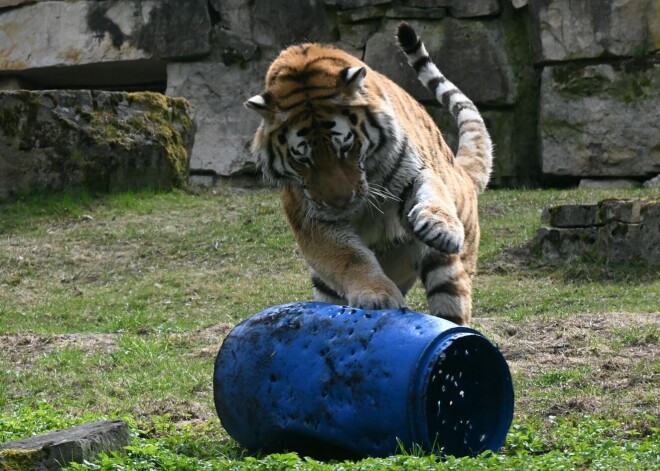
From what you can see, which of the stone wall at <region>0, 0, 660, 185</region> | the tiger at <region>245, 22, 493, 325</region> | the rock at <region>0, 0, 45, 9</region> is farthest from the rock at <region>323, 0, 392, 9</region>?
the tiger at <region>245, 22, 493, 325</region>

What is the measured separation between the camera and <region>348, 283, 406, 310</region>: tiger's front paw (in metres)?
4.54

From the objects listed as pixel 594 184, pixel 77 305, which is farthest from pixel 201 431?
pixel 594 184

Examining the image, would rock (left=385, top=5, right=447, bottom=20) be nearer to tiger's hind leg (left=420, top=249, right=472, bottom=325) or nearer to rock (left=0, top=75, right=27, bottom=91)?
rock (left=0, top=75, right=27, bottom=91)

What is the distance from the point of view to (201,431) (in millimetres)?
4785

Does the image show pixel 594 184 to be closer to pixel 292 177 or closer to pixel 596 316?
pixel 596 316

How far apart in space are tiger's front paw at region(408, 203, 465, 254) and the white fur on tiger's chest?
1.27ft

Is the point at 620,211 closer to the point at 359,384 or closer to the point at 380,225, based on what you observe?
the point at 380,225

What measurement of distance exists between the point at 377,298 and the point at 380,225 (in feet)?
2.12

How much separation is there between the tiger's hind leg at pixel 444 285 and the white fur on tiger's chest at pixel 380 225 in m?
0.24

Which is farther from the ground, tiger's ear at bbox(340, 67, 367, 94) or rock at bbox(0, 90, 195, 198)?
tiger's ear at bbox(340, 67, 367, 94)

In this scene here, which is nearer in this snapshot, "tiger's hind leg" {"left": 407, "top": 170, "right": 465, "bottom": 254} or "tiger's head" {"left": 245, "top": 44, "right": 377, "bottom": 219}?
"tiger's hind leg" {"left": 407, "top": 170, "right": 465, "bottom": 254}

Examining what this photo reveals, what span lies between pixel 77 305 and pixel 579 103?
6.59 m

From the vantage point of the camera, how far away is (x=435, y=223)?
4.65 m

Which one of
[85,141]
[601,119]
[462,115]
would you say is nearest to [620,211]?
[462,115]
